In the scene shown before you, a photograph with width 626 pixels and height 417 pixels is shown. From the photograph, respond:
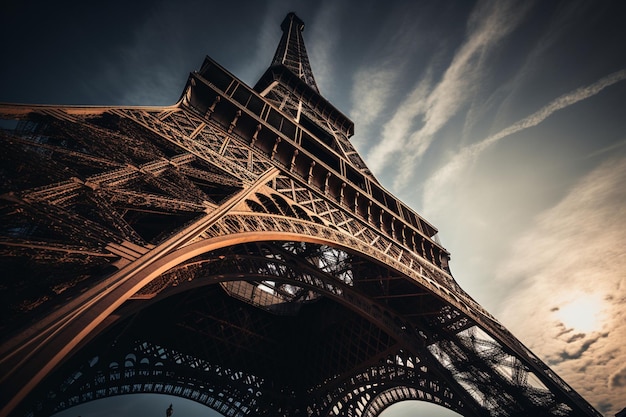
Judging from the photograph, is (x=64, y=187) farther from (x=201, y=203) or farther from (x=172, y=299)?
(x=172, y=299)

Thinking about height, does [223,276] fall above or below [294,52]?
below

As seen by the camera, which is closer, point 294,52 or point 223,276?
point 223,276

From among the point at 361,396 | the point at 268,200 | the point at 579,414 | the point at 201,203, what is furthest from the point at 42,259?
the point at 361,396

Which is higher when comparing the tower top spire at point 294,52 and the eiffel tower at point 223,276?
the tower top spire at point 294,52

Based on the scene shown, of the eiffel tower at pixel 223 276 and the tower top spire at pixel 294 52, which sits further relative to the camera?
the tower top spire at pixel 294 52
